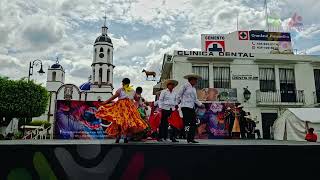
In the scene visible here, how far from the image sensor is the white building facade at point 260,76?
969 inches

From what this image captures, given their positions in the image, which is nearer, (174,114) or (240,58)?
(174,114)

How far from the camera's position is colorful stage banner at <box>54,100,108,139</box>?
1612 centimetres

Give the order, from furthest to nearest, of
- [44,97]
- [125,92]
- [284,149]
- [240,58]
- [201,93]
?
[44,97], [240,58], [201,93], [125,92], [284,149]

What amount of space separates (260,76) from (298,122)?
8878mm

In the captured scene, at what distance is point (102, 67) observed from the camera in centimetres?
6650

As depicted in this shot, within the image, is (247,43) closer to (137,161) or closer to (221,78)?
(221,78)

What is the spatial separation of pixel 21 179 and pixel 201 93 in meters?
20.4

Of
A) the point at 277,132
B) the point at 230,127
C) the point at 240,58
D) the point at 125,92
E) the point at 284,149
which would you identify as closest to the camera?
the point at 284,149

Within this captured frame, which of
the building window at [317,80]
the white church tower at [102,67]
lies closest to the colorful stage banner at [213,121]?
the building window at [317,80]

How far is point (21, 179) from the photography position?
402 centimetres

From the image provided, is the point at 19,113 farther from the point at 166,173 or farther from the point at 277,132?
the point at 166,173

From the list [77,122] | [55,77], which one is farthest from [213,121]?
[55,77]

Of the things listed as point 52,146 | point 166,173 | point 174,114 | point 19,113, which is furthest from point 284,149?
point 19,113

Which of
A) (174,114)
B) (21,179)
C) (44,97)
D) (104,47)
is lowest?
(21,179)
